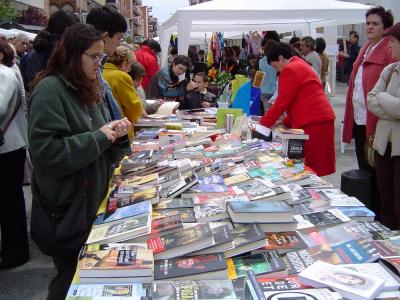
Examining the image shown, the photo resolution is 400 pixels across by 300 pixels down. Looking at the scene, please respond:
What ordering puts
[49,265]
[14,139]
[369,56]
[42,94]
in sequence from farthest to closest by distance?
[369,56] → [49,265] → [14,139] → [42,94]

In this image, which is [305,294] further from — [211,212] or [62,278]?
[62,278]

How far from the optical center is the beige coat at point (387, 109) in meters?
2.73

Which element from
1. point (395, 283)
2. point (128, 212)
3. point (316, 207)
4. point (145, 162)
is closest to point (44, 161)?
point (128, 212)

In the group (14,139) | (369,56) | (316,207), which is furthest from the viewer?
(369,56)

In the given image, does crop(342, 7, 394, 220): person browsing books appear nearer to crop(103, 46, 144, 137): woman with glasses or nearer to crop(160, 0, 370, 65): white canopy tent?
crop(103, 46, 144, 137): woman with glasses

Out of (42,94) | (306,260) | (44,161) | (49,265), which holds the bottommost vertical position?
(49,265)

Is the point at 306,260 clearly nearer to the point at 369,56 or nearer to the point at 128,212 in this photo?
the point at 128,212

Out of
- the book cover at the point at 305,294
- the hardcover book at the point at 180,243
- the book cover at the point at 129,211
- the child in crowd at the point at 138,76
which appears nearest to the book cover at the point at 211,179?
the book cover at the point at 129,211

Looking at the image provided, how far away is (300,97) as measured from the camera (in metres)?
3.56

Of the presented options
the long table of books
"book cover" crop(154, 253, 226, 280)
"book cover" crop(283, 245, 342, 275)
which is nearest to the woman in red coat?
the long table of books

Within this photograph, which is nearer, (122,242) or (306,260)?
(306,260)

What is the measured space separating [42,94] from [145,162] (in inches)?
39.4

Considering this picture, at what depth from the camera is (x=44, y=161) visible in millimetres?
1707

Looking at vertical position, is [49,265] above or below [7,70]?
below
